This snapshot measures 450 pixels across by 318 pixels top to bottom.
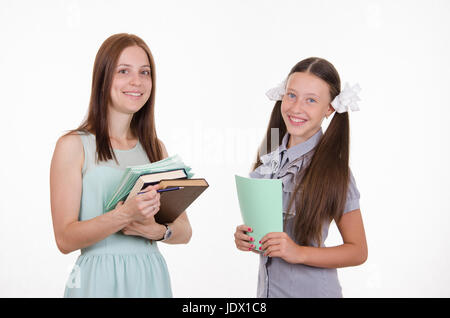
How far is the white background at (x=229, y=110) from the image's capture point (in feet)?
12.1

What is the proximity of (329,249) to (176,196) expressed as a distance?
0.62 m

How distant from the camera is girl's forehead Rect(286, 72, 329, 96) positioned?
1957 millimetres

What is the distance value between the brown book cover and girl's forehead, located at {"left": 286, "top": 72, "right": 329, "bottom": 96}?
57cm

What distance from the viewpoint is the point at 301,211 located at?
74.4 inches

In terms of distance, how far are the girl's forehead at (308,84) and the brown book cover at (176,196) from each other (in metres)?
0.57

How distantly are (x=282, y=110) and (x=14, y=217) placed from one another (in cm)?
264

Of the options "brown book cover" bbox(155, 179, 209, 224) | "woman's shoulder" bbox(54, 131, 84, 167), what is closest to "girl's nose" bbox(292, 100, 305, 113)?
"brown book cover" bbox(155, 179, 209, 224)

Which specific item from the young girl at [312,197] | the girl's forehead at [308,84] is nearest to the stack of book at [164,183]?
the young girl at [312,197]

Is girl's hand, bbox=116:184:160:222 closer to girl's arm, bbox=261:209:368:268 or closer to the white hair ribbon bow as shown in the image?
girl's arm, bbox=261:209:368:268

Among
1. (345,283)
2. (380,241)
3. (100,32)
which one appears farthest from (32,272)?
(380,241)

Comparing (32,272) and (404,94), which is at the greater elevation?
(404,94)

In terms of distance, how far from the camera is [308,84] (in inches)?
77.0

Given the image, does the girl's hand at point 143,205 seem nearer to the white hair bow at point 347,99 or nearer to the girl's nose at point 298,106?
the girl's nose at point 298,106
